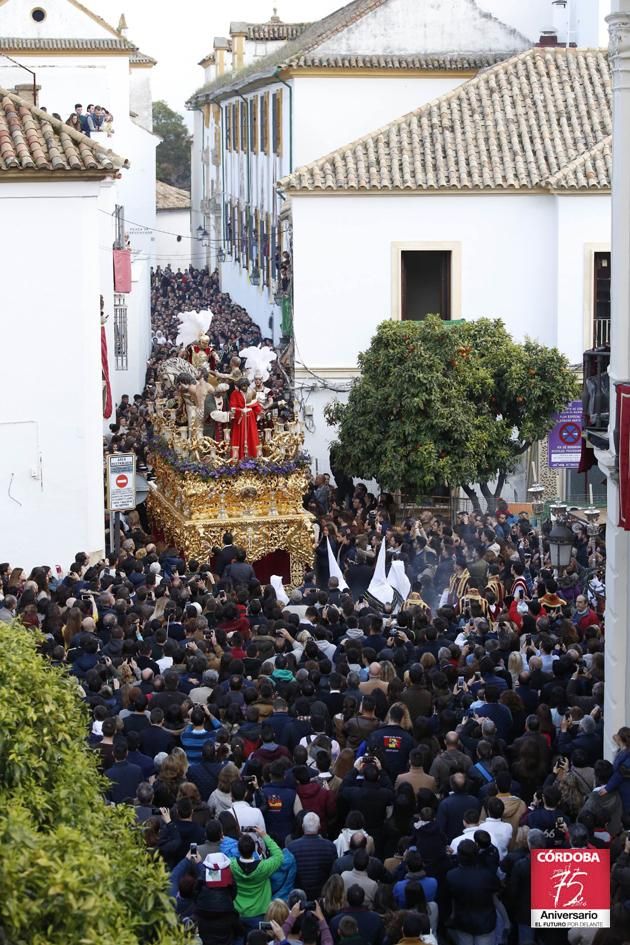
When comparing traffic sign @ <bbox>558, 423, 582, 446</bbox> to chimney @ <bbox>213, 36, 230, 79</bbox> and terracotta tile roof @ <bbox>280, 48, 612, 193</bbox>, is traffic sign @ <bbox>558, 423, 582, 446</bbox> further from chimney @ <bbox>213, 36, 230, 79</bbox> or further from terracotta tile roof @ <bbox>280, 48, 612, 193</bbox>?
chimney @ <bbox>213, 36, 230, 79</bbox>

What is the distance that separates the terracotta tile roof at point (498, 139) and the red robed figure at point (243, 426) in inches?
298

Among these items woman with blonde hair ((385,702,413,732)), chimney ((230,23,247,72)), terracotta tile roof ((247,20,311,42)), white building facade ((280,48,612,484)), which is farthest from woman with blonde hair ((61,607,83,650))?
chimney ((230,23,247,72))

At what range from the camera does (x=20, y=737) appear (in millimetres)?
7422

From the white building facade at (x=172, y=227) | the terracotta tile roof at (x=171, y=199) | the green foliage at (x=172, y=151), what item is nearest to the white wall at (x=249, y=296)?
the white building facade at (x=172, y=227)

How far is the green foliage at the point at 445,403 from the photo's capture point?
24500 millimetres

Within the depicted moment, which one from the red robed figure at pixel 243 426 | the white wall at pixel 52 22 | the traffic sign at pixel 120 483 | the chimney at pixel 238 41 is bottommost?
the traffic sign at pixel 120 483

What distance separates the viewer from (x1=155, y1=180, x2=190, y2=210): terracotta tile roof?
72.1 meters

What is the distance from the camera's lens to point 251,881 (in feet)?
33.2

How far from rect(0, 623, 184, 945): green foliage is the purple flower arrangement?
12920mm

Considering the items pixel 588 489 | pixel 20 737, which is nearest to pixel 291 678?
pixel 20 737

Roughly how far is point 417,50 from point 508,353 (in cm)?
1116

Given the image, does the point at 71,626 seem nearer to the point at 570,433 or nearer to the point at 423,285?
the point at 570,433

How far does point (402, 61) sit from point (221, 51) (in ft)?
94.8

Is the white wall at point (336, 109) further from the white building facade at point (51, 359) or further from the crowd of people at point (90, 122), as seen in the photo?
the white building facade at point (51, 359)
